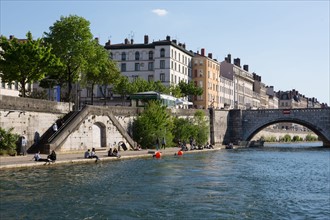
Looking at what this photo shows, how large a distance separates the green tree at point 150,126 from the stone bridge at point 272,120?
1573 inches

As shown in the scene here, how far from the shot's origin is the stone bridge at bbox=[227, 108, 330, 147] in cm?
9894

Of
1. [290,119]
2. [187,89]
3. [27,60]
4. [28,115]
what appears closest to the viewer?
[28,115]

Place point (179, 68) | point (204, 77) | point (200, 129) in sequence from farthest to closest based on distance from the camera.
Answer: point (204, 77)
point (179, 68)
point (200, 129)

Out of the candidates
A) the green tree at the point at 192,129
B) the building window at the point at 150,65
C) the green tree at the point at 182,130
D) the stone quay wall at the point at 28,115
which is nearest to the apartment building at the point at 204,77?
the building window at the point at 150,65

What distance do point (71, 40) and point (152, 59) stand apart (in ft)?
156

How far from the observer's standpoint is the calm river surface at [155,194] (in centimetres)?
2169

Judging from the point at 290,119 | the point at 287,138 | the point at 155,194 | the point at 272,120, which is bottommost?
the point at 155,194

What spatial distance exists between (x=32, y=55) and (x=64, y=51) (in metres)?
11.4

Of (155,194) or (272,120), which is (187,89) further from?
(155,194)

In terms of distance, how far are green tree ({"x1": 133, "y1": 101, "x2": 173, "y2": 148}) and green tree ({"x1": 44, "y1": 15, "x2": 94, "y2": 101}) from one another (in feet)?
36.8

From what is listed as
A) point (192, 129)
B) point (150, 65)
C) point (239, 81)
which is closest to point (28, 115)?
point (192, 129)

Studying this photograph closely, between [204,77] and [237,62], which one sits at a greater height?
[237,62]

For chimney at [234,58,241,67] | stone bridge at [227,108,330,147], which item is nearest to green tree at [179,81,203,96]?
stone bridge at [227,108,330,147]

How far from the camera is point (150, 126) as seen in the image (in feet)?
219
